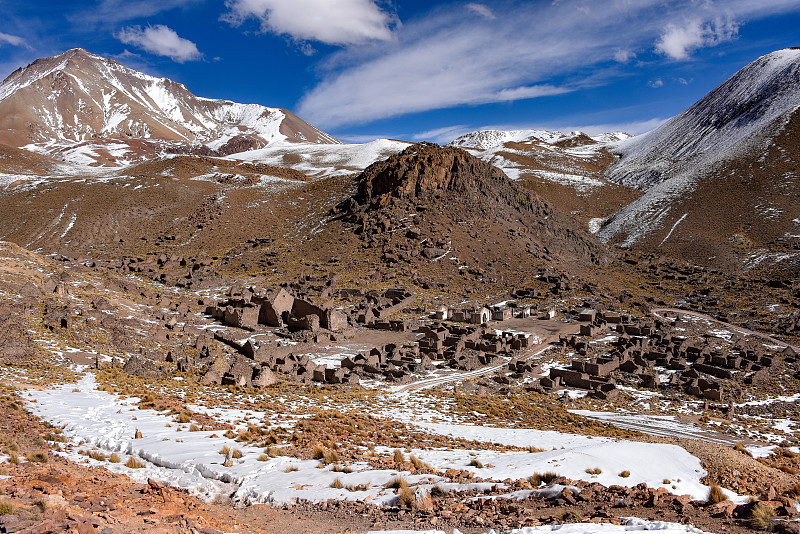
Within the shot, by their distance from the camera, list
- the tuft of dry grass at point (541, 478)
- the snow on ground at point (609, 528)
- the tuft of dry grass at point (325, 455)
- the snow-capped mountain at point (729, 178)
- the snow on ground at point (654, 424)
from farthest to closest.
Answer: the snow-capped mountain at point (729, 178) → the snow on ground at point (654, 424) → the tuft of dry grass at point (325, 455) → the tuft of dry grass at point (541, 478) → the snow on ground at point (609, 528)

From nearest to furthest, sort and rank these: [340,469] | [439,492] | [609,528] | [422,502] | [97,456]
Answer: [609,528], [422,502], [439,492], [340,469], [97,456]

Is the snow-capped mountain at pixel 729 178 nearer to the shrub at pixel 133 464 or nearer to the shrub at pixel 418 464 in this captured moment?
the shrub at pixel 418 464

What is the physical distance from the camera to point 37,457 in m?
9.23

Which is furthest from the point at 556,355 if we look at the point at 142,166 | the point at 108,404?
the point at 142,166

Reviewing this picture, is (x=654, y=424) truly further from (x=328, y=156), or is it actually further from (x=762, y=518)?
(x=328, y=156)

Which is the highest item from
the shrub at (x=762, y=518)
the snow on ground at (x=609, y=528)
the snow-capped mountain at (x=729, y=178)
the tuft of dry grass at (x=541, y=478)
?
the snow-capped mountain at (x=729, y=178)

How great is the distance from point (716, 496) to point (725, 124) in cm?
12607

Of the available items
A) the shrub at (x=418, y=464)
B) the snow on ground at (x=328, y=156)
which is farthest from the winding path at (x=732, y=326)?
the snow on ground at (x=328, y=156)

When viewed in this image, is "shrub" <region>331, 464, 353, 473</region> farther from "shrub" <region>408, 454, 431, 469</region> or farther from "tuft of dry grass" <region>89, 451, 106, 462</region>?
"tuft of dry grass" <region>89, 451, 106, 462</region>

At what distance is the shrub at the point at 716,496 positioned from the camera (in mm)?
7820

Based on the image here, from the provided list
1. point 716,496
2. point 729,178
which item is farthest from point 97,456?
point 729,178

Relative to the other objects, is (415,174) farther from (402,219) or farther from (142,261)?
(142,261)

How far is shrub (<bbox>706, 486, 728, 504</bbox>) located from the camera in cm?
782

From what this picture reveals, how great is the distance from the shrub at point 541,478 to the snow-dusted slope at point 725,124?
95.6 meters
